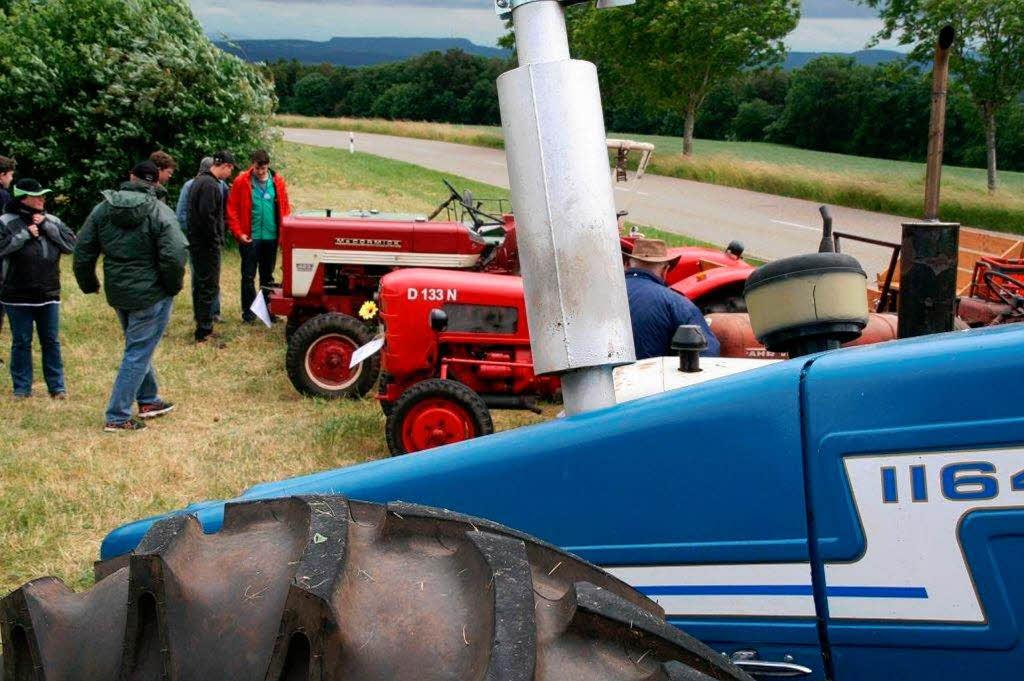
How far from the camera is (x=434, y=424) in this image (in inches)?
260

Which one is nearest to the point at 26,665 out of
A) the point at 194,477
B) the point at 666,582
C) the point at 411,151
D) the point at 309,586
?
the point at 309,586

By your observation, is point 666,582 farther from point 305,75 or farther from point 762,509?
point 305,75

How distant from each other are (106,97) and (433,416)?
33.0 ft

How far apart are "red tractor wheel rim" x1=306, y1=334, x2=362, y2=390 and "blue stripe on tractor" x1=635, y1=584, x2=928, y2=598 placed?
642 centimetres

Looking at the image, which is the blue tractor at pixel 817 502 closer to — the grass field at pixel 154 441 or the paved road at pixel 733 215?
the grass field at pixel 154 441

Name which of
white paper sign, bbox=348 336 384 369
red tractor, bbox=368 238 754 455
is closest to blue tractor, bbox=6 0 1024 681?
red tractor, bbox=368 238 754 455

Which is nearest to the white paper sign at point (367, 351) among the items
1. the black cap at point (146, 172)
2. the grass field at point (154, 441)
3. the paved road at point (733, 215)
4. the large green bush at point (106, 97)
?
the grass field at point (154, 441)

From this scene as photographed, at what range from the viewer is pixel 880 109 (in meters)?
55.2

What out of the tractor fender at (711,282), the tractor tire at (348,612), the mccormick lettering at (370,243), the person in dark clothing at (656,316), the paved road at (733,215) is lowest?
the paved road at (733,215)

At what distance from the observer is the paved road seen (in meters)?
19.6

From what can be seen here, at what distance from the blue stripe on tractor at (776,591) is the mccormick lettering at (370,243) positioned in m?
7.44

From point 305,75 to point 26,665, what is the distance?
84.3 m

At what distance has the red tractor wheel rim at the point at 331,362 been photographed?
27.3 ft

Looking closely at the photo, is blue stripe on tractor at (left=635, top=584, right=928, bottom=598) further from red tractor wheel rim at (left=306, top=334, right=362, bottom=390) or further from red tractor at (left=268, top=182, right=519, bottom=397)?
red tractor at (left=268, top=182, right=519, bottom=397)
